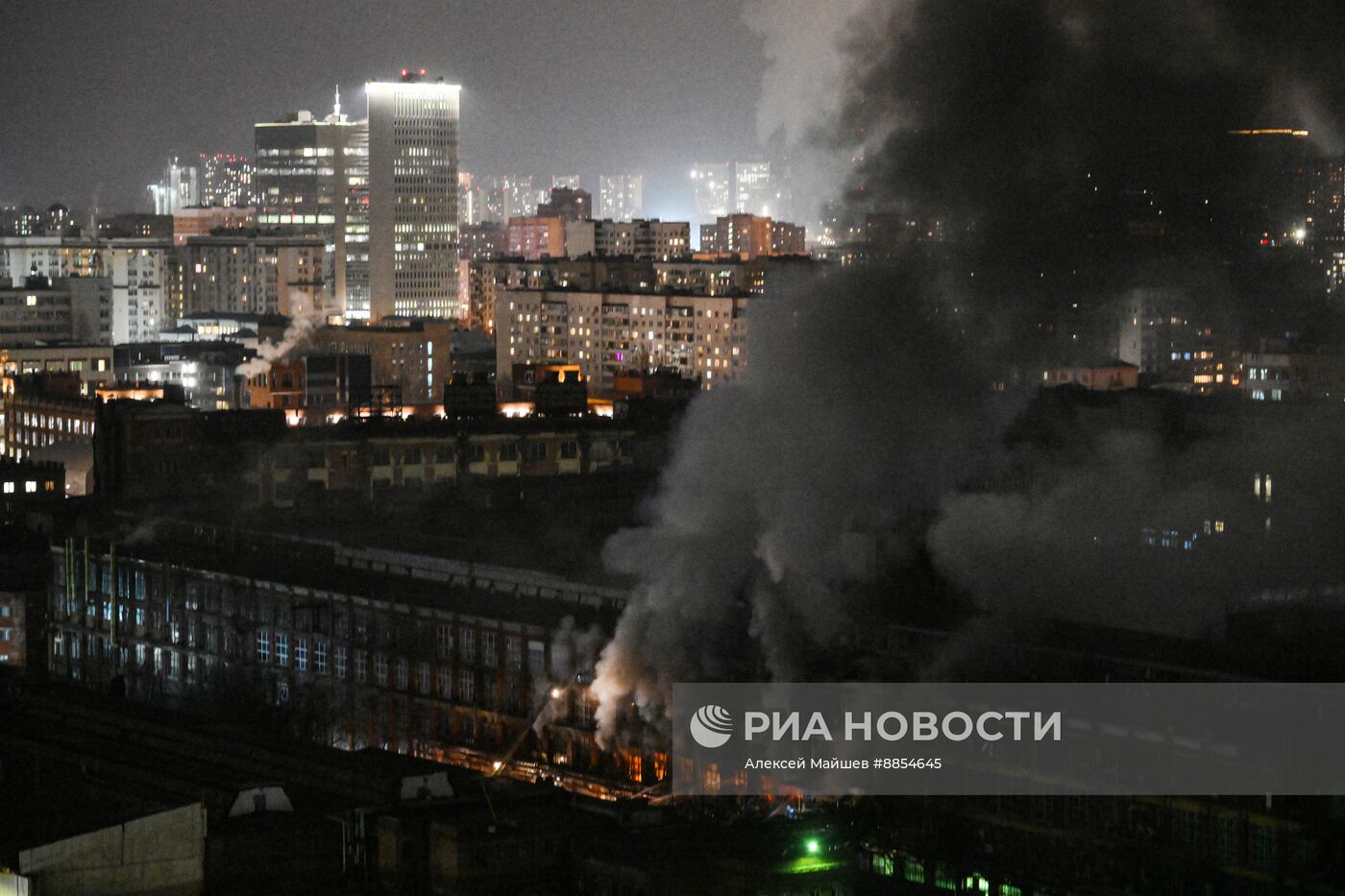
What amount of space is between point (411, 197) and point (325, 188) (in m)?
4.48

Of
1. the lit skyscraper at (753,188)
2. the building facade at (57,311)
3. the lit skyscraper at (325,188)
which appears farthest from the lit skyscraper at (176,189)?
the lit skyscraper at (753,188)

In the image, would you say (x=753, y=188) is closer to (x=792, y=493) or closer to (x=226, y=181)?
(x=792, y=493)

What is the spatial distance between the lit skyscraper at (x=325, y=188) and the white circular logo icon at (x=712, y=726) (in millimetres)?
45447

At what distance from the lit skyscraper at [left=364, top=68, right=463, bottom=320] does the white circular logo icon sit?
146ft

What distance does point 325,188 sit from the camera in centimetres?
6272

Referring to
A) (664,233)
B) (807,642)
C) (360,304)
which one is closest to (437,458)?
(807,642)

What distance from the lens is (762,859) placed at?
38.4ft

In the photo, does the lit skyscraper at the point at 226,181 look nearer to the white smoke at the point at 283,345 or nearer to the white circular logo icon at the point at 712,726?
the white smoke at the point at 283,345

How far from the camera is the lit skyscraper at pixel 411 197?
58594mm

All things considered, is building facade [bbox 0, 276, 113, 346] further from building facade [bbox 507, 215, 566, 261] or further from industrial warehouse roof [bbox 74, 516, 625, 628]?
industrial warehouse roof [bbox 74, 516, 625, 628]

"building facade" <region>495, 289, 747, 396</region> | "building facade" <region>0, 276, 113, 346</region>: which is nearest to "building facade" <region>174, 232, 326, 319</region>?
"building facade" <region>0, 276, 113, 346</region>

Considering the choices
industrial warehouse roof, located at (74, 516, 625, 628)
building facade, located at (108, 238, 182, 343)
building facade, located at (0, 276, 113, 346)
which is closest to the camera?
industrial warehouse roof, located at (74, 516, 625, 628)

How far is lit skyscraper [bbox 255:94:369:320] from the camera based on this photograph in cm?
5969

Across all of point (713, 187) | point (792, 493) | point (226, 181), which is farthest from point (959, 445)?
point (226, 181)
